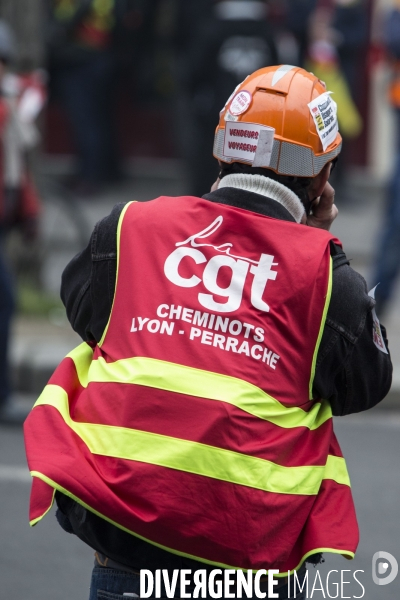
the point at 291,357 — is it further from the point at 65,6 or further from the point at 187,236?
the point at 65,6

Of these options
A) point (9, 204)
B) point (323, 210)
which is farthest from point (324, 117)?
point (9, 204)

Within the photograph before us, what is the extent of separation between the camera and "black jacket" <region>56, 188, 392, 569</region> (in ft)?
6.92

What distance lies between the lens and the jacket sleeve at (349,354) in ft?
6.97

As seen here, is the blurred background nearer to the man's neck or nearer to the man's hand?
the man's hand

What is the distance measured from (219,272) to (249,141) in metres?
0.27

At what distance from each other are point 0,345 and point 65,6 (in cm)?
571

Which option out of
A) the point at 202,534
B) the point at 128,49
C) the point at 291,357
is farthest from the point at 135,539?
the point at 128,49

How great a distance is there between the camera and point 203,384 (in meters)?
2.05

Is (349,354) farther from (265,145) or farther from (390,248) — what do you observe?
(390,248)

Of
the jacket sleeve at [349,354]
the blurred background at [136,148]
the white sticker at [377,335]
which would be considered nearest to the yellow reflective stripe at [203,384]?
the jacket sleeve at [349,354]

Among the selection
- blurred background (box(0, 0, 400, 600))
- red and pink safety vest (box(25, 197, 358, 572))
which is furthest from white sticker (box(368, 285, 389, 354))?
blurred background (box(0, 0, 400, 600))

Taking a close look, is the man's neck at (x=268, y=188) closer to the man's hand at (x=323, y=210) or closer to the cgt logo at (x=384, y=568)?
the man's hand at (x=323, y=210)

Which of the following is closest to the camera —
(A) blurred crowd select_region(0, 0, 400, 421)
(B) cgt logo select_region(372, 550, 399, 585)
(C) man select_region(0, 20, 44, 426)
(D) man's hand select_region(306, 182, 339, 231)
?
(D) man's hand select_region(306, 182, 339, 231)

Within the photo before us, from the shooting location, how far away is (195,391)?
80.4 inches
